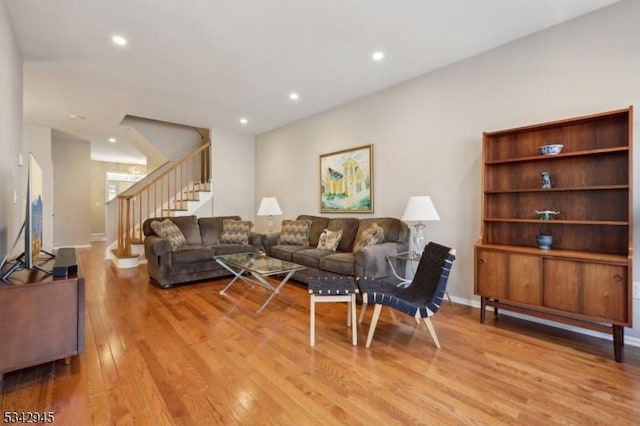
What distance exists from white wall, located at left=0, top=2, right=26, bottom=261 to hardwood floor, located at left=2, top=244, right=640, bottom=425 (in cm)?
116

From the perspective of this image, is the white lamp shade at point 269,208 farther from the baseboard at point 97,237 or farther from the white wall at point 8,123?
the baseboard at point 97,237

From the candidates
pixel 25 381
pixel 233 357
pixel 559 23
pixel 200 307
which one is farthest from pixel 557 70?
pixel 25 381

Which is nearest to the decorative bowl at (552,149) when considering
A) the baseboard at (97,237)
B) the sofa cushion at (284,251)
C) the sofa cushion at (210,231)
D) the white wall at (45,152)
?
the sofa cushion at (284,251)

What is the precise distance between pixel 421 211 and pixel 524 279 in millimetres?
1151

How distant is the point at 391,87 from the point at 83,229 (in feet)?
28.9

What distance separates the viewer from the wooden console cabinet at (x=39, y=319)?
1.88 meters

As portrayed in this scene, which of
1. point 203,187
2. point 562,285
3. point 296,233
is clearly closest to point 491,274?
point 562,285

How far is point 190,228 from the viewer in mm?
5156

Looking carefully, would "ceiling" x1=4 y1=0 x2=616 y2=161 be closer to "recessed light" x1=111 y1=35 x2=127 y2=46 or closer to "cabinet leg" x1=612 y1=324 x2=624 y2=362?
"recessed light" x1=111 y1=35 x2=127 y2=46

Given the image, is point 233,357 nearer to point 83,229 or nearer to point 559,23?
point 559,23

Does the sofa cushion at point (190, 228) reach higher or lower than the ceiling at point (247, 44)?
lower

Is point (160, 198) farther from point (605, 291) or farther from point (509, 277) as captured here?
point (605, 291)

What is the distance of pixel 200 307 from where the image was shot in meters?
3.40

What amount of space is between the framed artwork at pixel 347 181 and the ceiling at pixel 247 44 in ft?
2.92
